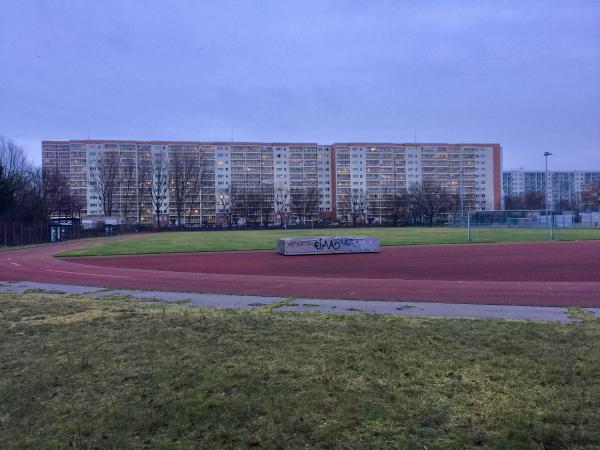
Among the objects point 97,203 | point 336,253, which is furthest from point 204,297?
point 97,203

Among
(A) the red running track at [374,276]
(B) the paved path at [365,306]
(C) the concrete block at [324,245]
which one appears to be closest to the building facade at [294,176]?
(C) the concrete block at [324,245]

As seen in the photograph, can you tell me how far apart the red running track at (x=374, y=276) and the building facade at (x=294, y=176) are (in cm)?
10523

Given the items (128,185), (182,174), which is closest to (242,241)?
(182,174)

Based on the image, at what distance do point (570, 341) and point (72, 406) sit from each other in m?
7.20

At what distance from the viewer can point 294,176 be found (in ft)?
553

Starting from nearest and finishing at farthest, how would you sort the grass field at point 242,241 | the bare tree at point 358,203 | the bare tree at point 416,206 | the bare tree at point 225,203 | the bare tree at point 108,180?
the grass field at point 242,241 → the bare tree at point 108,180 → the bare tree at point 416,206 → the bare tree at point 225,203 → the bare tree at point 358,203

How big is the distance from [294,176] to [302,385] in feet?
540

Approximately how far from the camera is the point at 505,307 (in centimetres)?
1111

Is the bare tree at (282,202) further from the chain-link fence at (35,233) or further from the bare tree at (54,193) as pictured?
the chain-link fence at (35,233)

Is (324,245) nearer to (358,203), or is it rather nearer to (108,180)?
(108,180)

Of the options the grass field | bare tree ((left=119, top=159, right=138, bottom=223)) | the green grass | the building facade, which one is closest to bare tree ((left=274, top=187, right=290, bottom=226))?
the building facade

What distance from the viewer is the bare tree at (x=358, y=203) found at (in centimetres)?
14773

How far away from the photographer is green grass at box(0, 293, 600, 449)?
14.0 feet

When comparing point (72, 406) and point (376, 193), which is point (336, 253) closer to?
point (72, 406)
